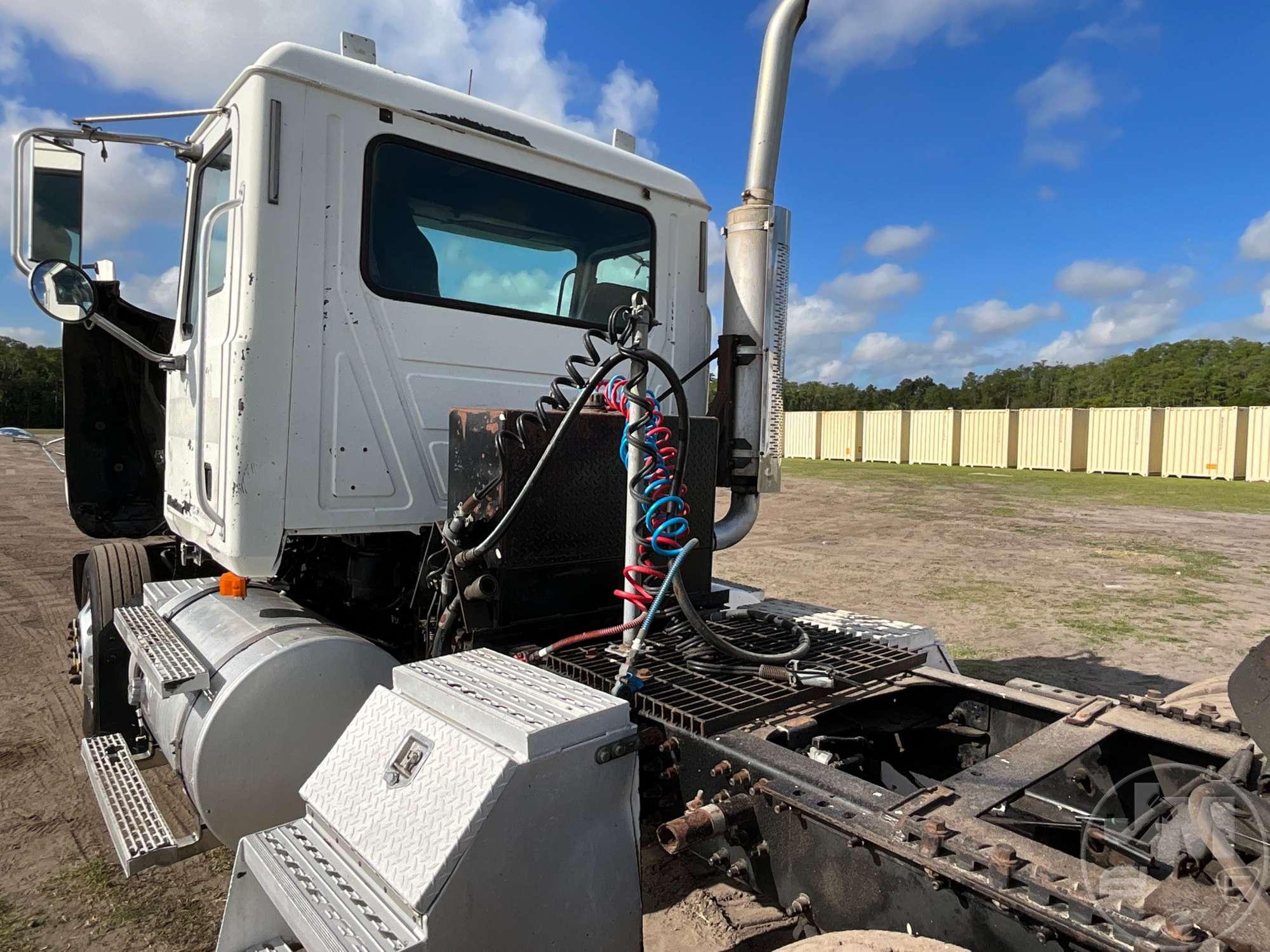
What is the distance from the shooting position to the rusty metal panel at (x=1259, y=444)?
2809 cm

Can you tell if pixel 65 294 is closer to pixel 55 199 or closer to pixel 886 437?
pixel 55 199

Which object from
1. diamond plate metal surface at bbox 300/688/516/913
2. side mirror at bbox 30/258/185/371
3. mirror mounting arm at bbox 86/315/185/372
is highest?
side mirror at bbox 30/258/185/371

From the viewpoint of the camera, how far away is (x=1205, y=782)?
1828 millimetres

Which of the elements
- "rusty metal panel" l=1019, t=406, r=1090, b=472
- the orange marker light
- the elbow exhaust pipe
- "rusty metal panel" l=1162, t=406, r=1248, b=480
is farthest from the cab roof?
"rusty metal panel" l=1019, t=406, r=1090, b=472

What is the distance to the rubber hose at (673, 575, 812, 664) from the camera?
2336 mm

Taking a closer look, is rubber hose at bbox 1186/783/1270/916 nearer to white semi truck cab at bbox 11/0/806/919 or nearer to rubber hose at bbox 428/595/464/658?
white semi truck cab at bbox 11/0/806/919

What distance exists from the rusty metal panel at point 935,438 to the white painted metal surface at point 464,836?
3761cm

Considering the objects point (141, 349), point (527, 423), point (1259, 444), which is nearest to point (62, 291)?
point (141, 349)

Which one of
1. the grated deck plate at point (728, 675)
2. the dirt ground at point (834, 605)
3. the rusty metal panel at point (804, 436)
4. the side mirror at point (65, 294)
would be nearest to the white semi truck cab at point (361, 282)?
the side mirror at point (65, 294)

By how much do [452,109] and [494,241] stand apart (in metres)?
0.54

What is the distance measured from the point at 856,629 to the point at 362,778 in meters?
2.09

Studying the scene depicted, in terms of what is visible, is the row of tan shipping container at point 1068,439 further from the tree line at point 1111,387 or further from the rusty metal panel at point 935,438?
the tree line at point 1111,387

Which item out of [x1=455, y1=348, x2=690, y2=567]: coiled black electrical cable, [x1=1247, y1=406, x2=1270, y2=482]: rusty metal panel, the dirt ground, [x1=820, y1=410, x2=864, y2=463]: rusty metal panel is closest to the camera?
[x1=455, y1=348, x2=690, y2=567]: coiled black electrical cable

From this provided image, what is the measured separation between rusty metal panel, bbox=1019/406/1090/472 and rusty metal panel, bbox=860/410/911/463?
5545 mm
